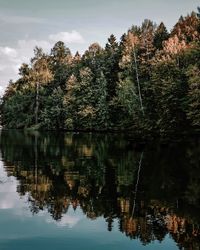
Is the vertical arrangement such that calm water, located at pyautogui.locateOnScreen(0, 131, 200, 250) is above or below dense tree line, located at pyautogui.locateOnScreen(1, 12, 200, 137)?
below

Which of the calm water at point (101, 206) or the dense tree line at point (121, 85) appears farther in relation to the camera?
the dense tree line at point (121, 85)

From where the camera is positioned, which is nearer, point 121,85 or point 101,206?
point 101,206

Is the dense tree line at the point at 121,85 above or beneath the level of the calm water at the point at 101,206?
above

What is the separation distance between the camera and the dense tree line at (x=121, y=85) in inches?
2376

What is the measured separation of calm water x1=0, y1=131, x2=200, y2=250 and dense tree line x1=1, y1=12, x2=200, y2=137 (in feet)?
102

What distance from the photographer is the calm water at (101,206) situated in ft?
40.9

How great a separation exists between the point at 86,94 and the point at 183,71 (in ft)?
107

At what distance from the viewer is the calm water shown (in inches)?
491

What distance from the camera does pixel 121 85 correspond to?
258ft

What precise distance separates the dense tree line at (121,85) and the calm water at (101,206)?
31.2 m

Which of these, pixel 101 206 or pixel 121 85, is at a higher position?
pixel 121 85

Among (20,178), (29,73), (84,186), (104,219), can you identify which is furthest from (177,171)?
(29,73)

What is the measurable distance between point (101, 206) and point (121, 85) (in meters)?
63.1

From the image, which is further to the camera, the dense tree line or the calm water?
the dense tree line
